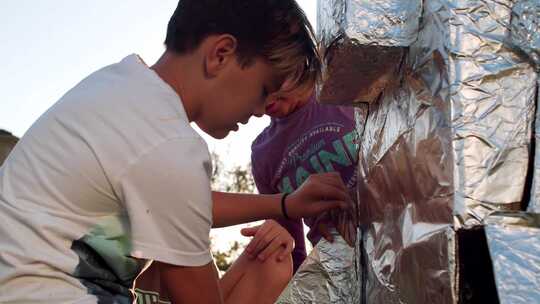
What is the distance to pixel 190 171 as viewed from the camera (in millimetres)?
806

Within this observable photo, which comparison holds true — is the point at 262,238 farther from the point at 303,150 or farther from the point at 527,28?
the point at 527,28

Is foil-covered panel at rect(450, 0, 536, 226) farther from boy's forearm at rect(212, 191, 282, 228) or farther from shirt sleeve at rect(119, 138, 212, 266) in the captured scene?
boy's forearm at rect(212, 191, 282, 228)

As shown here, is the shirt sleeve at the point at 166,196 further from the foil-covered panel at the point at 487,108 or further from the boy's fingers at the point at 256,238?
the boy's fingers at the point at 256,238

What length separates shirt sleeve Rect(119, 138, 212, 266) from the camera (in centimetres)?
80

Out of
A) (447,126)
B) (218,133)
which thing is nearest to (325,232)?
(218,133)

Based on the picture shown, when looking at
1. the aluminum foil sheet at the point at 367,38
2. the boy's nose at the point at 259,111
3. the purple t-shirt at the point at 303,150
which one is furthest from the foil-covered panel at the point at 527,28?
the purple t-shirt at the point at 303,150

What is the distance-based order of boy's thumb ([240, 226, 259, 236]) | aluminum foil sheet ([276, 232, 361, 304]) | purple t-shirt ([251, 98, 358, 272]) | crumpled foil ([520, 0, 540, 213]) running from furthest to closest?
purple t-shirt ([251, 98, 358, 272]) < boy's thumb ([240, 226, 259, 236]) < aluminum foil sheet ([276, 232, 361, 304]) < crumpled foil ([520, 0, 540, 213])

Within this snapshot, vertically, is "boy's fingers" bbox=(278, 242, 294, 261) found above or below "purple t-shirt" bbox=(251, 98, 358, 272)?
below

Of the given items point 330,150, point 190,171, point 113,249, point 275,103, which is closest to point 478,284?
point 190,171

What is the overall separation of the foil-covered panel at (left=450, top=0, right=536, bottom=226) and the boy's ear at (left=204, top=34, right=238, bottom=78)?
35 cm

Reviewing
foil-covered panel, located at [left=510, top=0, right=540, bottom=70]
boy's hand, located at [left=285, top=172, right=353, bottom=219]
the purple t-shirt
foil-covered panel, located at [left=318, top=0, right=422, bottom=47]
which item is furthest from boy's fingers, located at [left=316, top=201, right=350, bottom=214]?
foil-covered panel, located at [left=510, top=0, right=540, bottom=70]

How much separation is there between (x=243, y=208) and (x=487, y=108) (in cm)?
70

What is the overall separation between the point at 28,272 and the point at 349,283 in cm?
49

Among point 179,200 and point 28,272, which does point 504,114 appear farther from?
point 28,272
